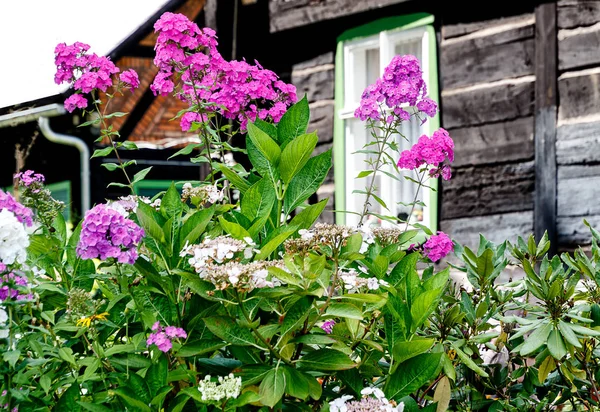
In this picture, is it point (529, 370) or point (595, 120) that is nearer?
point (529, 370)

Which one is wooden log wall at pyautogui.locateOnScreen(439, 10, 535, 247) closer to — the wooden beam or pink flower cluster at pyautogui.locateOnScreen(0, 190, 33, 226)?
the wooden beam

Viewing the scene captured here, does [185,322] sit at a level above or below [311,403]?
above

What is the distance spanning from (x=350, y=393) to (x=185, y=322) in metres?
0.44

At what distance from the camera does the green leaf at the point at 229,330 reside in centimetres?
188

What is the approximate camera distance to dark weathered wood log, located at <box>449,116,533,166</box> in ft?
18.1

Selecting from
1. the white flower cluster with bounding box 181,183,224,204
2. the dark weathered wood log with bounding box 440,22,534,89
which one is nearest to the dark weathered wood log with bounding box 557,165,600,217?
the dark weathered wood log with bounding box 440,22,534,89

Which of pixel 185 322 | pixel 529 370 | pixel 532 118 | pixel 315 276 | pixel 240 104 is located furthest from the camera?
pixel 532 118

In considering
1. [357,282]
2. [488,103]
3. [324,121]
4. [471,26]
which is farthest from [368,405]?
[324,121]

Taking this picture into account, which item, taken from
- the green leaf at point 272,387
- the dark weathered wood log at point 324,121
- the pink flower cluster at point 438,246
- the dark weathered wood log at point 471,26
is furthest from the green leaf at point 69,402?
the dark weathered wood log at point 324,121

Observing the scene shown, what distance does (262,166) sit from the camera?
7.31ft

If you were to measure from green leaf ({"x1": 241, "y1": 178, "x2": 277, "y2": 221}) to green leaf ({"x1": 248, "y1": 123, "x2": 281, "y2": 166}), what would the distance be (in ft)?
0.22

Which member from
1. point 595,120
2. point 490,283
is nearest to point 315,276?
point 490,283

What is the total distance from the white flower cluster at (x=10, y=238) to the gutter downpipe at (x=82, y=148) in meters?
8.50

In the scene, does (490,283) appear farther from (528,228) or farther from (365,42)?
(365,42)
